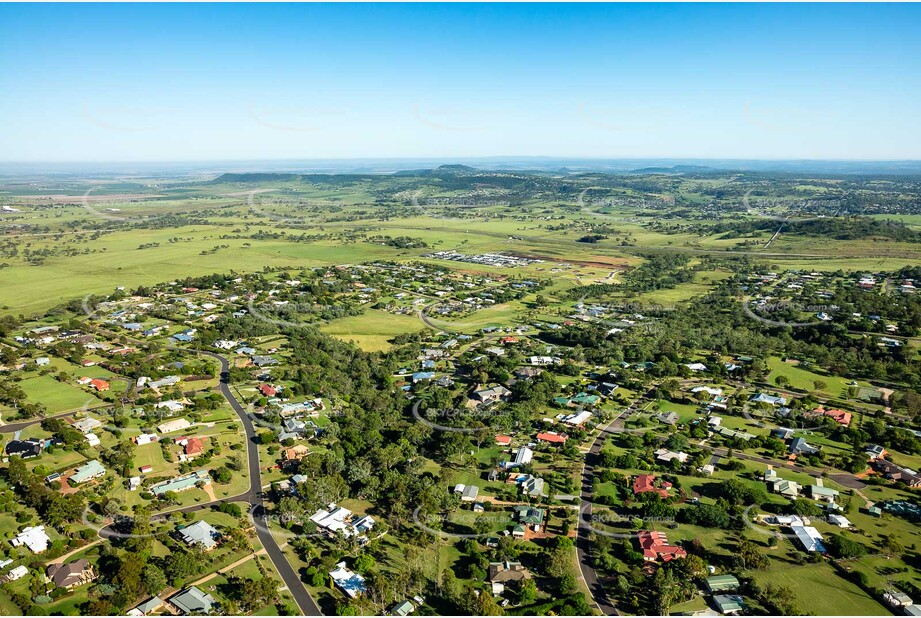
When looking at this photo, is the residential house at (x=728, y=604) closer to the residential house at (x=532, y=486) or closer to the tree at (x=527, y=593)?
the tree at (x=527, y=593)

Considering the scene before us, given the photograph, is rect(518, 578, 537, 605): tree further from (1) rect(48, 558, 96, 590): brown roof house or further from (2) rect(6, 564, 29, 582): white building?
(2) rect(6, 564, 29, 582): white building

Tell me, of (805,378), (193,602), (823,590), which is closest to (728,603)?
(823,590)

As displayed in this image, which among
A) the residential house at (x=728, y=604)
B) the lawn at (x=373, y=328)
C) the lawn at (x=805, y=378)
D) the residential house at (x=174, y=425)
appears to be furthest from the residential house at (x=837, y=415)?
the residential house at (x=174, y=425)

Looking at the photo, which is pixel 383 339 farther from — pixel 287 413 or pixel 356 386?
pixel 287 413

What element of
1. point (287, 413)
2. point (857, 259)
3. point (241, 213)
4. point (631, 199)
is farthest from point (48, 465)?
point (631, 199)

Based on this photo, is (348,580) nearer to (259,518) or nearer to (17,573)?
(259,518)

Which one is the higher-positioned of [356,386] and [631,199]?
[631,199]
